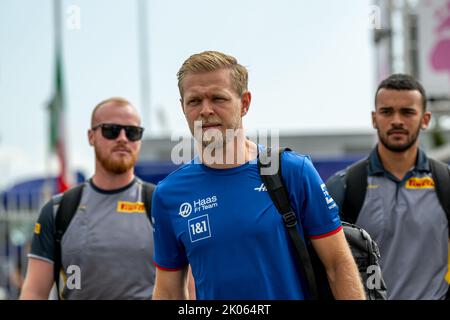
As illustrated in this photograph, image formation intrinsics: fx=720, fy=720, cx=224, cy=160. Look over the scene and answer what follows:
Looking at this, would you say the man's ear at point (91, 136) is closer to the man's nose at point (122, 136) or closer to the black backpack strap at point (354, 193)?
the man's nose at point (122, 136)

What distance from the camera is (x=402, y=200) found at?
4.92 meters

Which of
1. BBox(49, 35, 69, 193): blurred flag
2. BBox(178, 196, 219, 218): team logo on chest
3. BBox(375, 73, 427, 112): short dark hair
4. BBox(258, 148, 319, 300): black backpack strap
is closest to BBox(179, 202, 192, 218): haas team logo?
BBox(178, 196, 219, 218): team logo on chest

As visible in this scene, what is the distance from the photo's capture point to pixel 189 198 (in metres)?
2.97

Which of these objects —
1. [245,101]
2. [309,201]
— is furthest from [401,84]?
[309,201]

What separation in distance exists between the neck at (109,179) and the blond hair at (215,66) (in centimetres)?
229

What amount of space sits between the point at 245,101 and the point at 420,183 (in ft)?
7.90

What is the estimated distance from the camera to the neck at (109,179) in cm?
511

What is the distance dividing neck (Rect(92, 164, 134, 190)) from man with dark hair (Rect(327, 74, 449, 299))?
1438 millimetres

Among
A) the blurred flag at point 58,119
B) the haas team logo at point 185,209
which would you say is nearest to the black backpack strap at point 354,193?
the haas team logo at point 185,209

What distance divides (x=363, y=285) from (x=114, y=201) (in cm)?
248

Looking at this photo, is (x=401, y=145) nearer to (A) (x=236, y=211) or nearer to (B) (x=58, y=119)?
(A) (x=236, y=211)

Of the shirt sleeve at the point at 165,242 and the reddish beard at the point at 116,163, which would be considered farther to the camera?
the reddish beard at the point at 116,163
